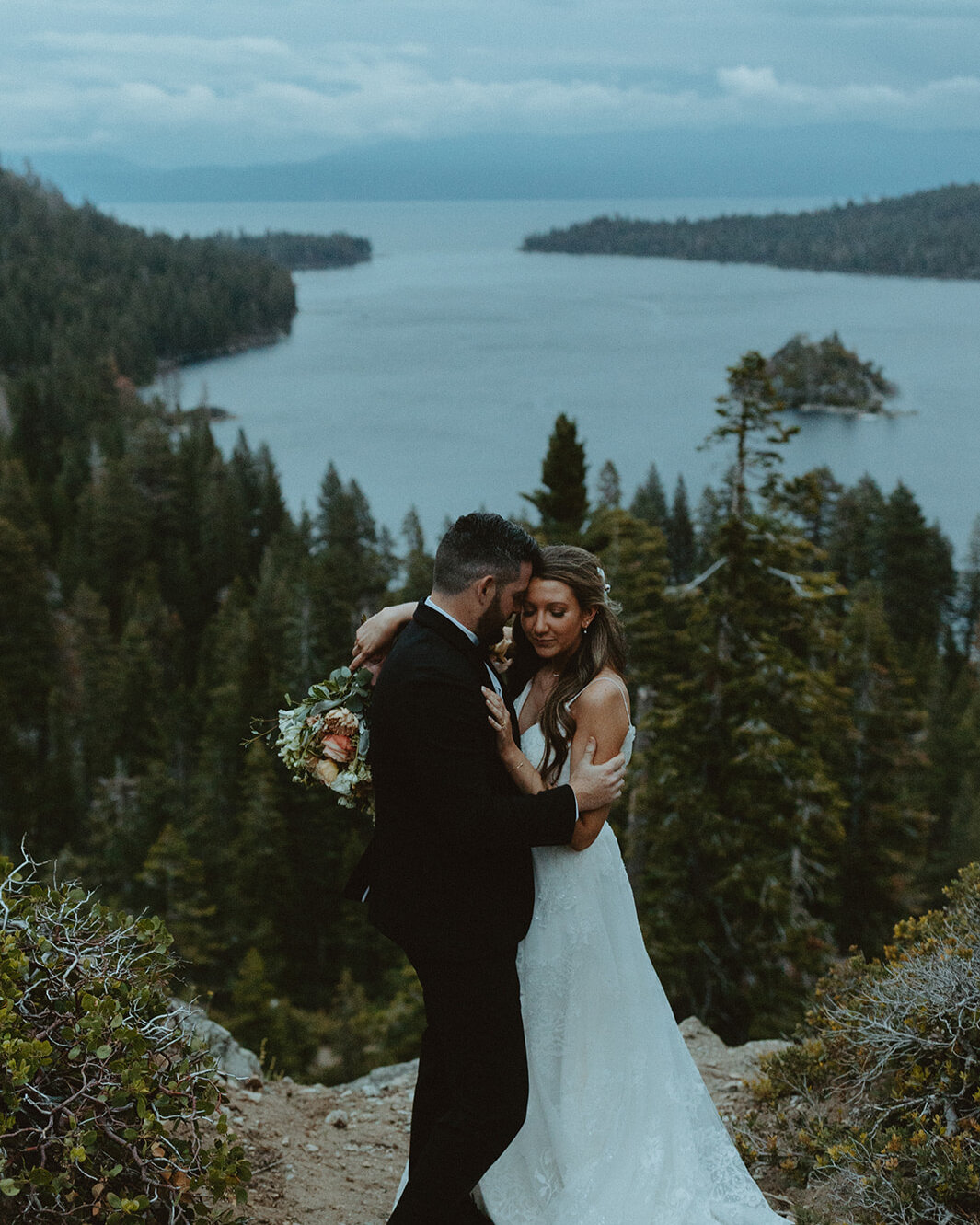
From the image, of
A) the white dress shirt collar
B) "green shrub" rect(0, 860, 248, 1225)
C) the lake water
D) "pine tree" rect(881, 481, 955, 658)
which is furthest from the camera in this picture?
the lake water

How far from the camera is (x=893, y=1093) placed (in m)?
4.69

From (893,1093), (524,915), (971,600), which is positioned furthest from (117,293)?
(893,1093)

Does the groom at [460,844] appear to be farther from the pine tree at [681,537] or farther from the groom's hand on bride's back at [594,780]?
the pine tree at [681,537]

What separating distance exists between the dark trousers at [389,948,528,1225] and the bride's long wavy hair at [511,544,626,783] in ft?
2.62

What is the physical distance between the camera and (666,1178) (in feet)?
14.5

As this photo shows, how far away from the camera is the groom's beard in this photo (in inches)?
161

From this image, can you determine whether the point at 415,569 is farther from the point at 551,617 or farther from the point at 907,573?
the point at 551,617

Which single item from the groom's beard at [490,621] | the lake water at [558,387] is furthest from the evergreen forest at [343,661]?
the lake water at [558,387]

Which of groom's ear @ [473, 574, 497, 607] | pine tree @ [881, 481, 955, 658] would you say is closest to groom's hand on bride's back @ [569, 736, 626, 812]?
groom's ear @ [473, 574, 497, 607]

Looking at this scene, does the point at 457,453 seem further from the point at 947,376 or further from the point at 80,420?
the point at 947,376

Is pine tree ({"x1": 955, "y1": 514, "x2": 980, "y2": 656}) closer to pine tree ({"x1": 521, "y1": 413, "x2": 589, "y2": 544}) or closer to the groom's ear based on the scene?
pine tree ({"x1": 521, "y1": 413, "x2": 589, "y2": 544})

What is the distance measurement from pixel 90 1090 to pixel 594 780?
1.97 m

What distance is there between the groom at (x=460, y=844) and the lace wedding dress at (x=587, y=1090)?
30cm

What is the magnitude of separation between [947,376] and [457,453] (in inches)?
2529
